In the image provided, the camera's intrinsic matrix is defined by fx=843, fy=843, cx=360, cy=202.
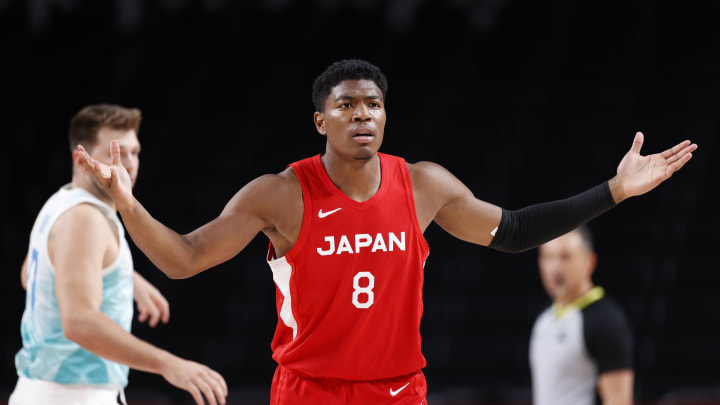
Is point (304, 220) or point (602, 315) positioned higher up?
point (304, 220)

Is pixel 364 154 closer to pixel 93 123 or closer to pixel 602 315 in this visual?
pixel 93 123

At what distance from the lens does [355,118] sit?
2.89m

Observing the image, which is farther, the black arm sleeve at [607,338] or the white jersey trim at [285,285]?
the black arm sleeve at [607,338]

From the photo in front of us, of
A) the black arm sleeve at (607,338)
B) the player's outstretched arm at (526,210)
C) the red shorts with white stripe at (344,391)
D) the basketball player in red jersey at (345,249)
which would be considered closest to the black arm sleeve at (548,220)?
the player's outstretched arm at (526,210)

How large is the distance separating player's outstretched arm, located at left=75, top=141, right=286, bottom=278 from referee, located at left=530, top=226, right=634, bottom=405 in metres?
2.12

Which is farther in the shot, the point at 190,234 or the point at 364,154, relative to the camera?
the point at 364,154

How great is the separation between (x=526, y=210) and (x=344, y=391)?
95cm

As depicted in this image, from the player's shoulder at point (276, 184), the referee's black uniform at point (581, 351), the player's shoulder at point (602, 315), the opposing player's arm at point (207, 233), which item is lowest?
the referee's black uniform at point (581, 351)

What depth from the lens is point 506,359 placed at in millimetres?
7832

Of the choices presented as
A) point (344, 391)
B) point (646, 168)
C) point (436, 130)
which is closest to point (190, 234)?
point (344, 391)

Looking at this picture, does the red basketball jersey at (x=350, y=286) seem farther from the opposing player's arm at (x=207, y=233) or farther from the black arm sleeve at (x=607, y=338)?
the black arm sleeve at (x=607, y=338)

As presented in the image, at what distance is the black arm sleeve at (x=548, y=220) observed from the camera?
3092mm

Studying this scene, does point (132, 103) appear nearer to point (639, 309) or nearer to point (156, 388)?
point (156, 388)

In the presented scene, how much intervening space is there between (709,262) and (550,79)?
2.84 meters
